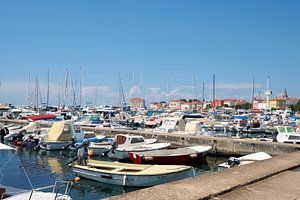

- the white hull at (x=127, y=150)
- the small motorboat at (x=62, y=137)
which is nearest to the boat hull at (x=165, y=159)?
the white hull at (x=127, y=150)

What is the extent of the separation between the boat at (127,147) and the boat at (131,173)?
6.83 meters

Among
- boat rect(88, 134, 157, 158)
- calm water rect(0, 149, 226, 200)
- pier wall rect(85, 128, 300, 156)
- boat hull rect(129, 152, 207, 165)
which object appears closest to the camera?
calm water rect(0, 149, 226, 200)

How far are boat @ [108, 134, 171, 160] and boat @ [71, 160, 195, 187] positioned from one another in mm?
6830

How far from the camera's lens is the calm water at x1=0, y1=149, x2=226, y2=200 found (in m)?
16.6

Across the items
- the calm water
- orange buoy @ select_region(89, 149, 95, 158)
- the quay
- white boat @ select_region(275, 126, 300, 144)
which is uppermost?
the quay

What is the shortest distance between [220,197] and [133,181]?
10.1m

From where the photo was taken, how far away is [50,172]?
21516mm

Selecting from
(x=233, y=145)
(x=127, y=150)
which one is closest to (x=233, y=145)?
(x=233, y=145)

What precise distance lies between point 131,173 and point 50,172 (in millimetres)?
7475

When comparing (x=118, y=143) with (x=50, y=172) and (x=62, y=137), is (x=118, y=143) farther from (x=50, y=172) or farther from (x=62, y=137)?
(x=62, y=137)

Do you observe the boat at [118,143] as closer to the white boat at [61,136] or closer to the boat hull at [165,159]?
the white boat at [61,136]

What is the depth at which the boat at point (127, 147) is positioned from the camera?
25312mm

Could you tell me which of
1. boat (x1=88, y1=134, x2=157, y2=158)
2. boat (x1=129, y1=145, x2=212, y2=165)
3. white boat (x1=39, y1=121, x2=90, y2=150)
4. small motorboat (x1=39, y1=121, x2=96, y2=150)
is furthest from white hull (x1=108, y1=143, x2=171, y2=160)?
white boat (x1=39, y1=121, x2=90, y2=150)

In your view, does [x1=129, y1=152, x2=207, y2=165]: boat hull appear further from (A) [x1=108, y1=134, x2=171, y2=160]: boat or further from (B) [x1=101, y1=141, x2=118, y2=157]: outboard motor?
(B) [x1=101, y1=141, x2=118, y2=157]: outboard motor
